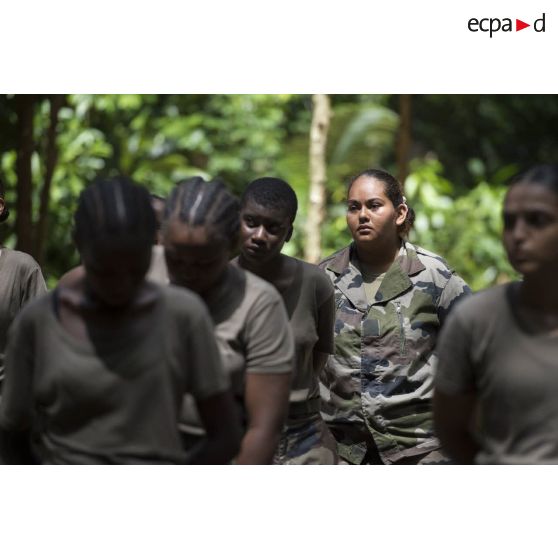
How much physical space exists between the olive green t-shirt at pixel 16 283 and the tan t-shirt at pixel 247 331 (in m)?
2.49

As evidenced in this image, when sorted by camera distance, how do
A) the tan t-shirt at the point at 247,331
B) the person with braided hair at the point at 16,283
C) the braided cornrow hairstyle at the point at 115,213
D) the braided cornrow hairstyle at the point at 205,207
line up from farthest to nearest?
the person with braided hair at the point at 16,283
the tan t-shirt at the point at 247,331
the braided cornrow hairstyle at the point at 205,207
the braided cornrow hairstyle at the point at 115,213

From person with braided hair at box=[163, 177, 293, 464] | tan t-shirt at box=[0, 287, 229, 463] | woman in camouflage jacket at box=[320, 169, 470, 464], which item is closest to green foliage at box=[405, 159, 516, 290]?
woman in camouflage jacket at box=[320, 169, 470, 464]

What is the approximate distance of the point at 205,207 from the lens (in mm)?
3455

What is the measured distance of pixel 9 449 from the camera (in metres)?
3.28

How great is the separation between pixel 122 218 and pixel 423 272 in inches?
124

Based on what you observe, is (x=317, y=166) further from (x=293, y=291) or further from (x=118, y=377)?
(x=118, y=377)

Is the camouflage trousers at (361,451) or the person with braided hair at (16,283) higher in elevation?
the person with braided hair at (16,283)

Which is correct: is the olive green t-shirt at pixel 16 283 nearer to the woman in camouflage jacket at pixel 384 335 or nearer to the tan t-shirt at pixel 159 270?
the woman in camouflage jacket at pixel 384 335

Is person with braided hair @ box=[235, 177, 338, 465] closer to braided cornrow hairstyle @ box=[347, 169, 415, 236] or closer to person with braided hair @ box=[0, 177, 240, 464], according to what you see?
braided cornrow hairstyle @ box=[347, 169, 415, 236]

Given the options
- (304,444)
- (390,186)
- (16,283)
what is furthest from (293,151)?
(304,444)

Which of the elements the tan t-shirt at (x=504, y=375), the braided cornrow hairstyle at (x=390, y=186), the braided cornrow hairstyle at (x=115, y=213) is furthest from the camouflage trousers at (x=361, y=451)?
the braided cornrow hairstyle at (x=115, y=213)

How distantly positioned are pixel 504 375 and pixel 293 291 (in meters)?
2.15
